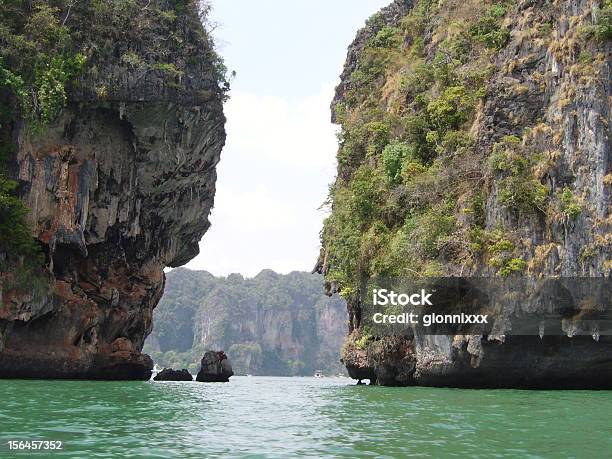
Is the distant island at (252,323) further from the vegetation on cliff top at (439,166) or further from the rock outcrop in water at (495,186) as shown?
the rock outcrop in water at (495,186)

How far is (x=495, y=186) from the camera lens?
23781 millimetres

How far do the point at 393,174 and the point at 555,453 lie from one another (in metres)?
20.5

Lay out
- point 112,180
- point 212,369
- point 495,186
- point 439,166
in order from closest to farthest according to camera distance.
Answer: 1. point 495,186
2. point 439,166
3. point 112,180
4. point 212,369

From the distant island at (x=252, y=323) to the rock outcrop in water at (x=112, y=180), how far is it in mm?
123834

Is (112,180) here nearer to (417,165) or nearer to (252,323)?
(417,165)

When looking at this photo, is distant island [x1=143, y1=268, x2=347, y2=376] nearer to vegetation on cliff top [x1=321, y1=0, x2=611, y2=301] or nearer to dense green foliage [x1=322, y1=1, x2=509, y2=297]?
dense green foliage [x1=322, y1=1, x2=509, y2=297]

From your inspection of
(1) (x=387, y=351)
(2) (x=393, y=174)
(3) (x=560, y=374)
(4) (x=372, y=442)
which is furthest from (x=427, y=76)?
(4) (x=372, y=442)

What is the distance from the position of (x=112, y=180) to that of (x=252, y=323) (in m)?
144

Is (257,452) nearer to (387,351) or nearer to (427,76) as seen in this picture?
(387,351)

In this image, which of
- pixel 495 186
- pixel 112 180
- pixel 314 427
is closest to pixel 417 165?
pixel 495 186

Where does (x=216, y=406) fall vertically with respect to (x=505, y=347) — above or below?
below

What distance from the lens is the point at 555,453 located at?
376 inches

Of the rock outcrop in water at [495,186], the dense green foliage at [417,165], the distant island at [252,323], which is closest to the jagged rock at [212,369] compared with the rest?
the dense green foliage at [417,165]

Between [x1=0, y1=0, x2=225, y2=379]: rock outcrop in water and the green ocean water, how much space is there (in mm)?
14684
